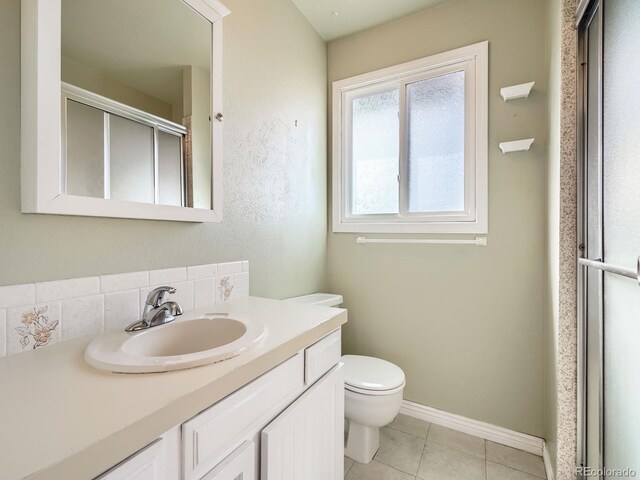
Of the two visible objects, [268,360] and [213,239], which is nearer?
[268,360]

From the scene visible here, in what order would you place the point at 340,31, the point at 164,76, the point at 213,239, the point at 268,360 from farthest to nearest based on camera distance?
the point at 340,31, the point at 213,239, the point at 164,76, the point at 268,360

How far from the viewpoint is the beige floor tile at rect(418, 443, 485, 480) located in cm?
145

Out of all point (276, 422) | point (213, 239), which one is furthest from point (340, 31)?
point (276, 422)

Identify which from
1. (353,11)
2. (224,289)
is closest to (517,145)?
(353,11)

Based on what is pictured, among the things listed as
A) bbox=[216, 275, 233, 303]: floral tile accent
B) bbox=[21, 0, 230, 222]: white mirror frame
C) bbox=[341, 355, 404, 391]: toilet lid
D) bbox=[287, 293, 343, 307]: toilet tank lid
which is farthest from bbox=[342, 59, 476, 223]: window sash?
bbox=[21, 0, 230, 222]: white mirror frame

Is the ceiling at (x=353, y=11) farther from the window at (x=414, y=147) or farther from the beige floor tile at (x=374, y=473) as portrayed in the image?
the beige floor tile at (x=374, y=473)

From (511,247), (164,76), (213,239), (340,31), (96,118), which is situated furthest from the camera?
(340,31)

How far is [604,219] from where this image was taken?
915mm

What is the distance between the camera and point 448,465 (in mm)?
1523

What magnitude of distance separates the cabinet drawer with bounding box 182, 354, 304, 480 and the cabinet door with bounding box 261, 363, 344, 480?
5cm

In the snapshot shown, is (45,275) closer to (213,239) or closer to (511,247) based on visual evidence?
(213,239)

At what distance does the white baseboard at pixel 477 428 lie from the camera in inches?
63.9

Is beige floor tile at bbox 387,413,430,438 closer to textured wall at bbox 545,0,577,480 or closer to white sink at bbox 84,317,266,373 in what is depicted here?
textured wall at bbox 545,0,577,480

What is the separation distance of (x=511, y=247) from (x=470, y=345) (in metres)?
0.65
